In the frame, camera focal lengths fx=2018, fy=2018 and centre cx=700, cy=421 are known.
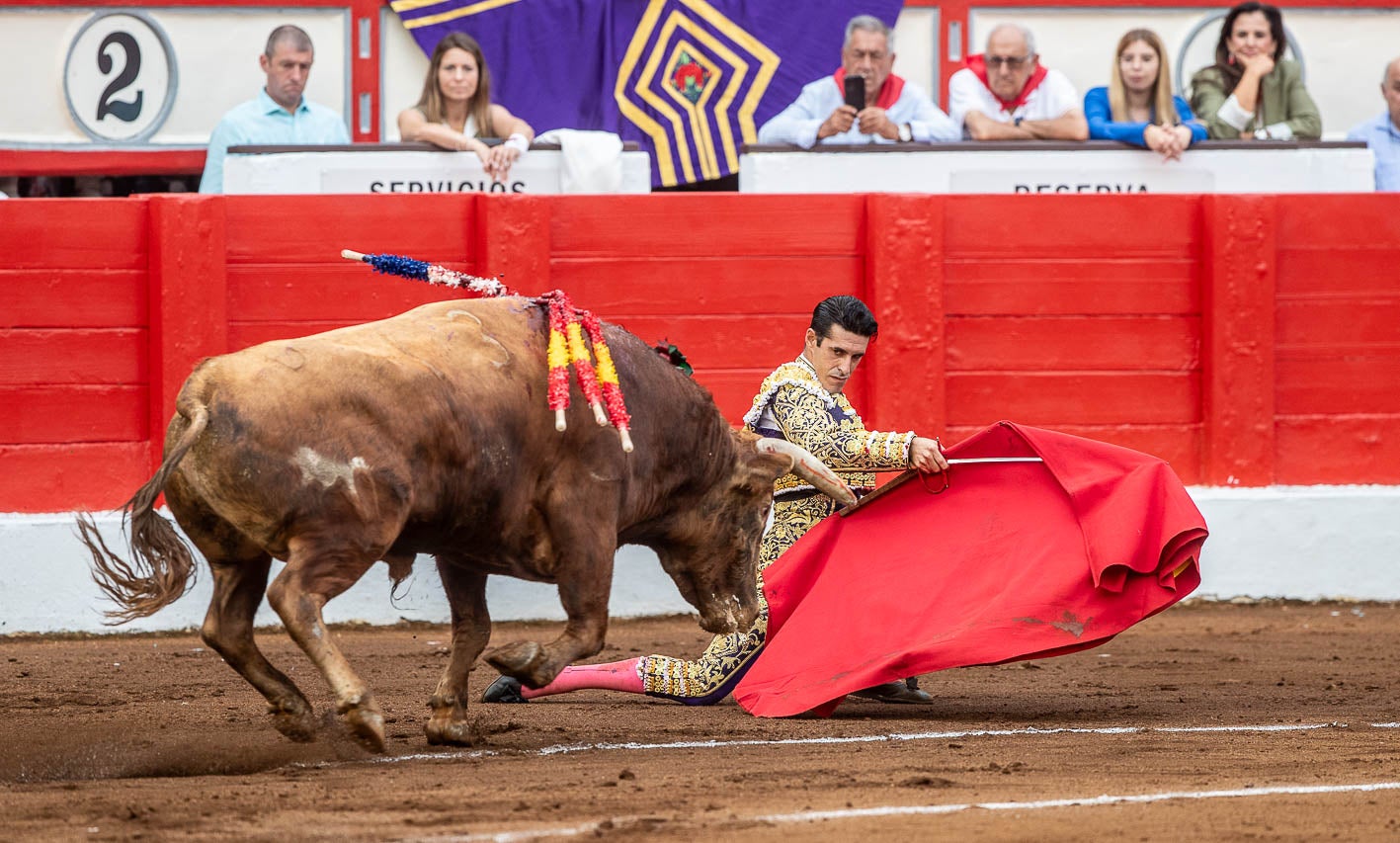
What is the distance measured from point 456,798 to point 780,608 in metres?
2.01

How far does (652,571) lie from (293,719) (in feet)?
11.1

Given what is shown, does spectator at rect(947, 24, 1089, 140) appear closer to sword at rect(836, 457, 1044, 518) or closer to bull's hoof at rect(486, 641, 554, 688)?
sword at rect(836, 457, 1044, 518)

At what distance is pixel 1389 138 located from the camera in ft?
28.9

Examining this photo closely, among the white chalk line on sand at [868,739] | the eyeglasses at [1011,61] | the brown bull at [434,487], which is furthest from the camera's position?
the eyeglasses at [1011,61]

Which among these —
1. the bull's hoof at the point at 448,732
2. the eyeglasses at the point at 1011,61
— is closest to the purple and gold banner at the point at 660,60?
the eyeglasses at the point at 1011,61

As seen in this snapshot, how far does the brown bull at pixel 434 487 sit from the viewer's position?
14.0 feet

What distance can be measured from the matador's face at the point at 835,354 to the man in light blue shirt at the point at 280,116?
3.33 m

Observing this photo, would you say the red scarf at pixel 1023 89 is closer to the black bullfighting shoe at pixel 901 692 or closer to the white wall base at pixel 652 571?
the white wall base at pixel 652 571

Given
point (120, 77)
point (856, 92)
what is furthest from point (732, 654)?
point (120, 77)

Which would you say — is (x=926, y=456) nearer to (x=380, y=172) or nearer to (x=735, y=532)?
(x=735, y=532)

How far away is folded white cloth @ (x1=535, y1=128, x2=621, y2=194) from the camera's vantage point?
8.00m

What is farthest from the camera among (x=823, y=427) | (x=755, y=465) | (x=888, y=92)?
(x=888, y=92)

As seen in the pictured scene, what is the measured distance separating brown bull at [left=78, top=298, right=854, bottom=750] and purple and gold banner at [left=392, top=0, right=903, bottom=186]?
422cm

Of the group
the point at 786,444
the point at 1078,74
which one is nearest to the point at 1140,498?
the point at 786,444
